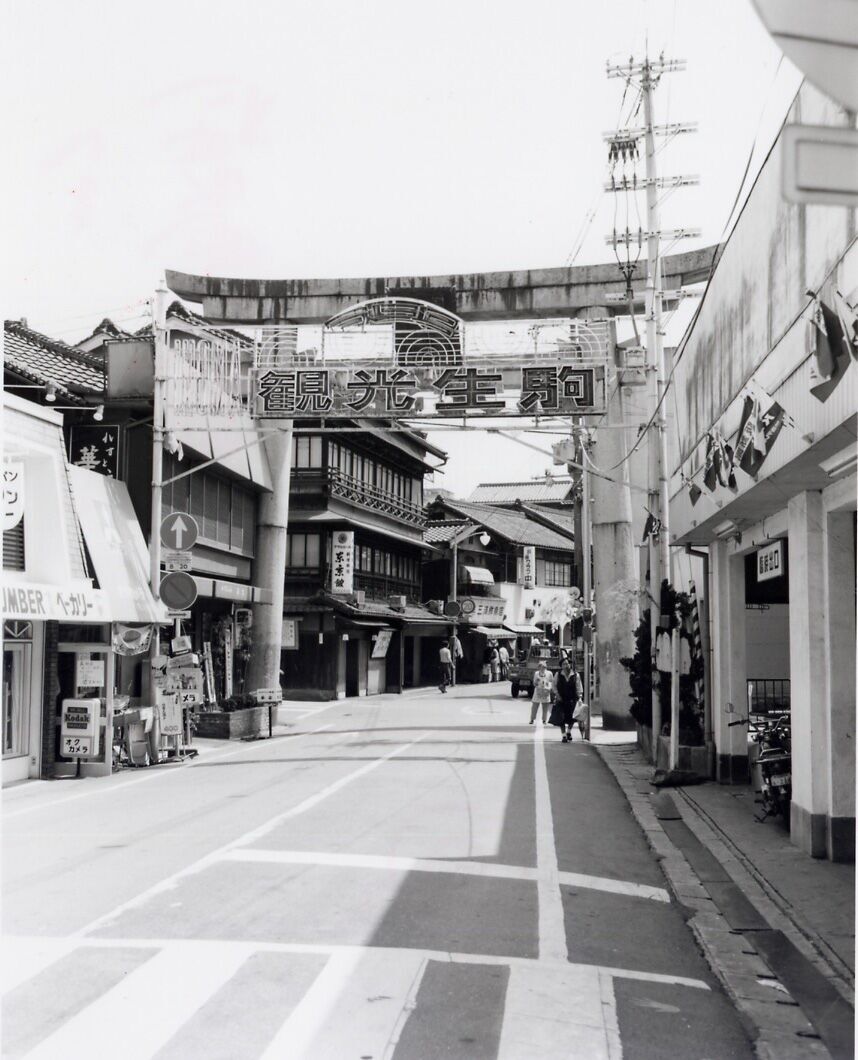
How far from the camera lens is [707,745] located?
18.5 meters

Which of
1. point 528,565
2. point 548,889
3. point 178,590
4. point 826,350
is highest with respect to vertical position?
point 528,565

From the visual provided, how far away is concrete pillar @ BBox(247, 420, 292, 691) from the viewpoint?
28.7 meters

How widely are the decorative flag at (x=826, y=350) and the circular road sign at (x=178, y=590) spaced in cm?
1447

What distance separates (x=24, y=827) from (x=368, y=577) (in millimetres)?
34286

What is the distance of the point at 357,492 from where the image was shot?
148 ft

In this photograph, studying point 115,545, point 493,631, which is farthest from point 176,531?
point 493,631

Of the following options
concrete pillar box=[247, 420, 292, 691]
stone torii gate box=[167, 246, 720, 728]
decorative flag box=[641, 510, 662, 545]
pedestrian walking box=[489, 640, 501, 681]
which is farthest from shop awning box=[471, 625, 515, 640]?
decorative flag box=[641, 510, 662, 545]

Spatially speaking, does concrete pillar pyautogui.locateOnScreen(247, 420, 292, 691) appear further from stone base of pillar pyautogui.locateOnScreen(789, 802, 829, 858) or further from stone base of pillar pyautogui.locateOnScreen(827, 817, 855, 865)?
stone base of pillar pyautogui.locateOnScreen(827, 817, 855, 865)

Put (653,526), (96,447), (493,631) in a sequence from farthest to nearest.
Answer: (493,631)
(96,447)
(653,526)

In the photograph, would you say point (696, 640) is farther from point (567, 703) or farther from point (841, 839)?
point (841, 839)

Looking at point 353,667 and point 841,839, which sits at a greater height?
point 353,667

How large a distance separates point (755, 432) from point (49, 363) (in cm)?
1463

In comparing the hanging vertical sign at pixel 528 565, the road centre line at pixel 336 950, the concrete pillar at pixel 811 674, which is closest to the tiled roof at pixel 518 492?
the hanging vertical sign at pixel 528 565

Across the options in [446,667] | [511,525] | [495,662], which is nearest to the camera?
[446,667]
